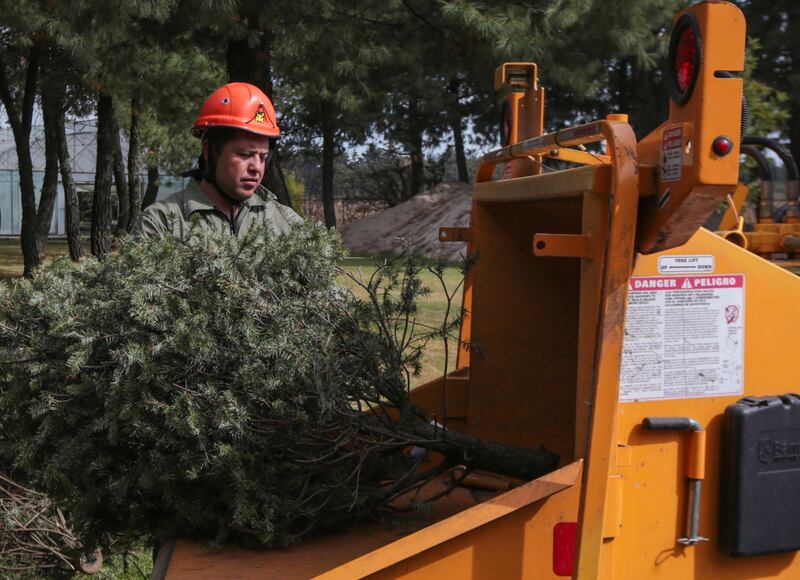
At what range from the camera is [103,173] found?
1969 centimetres

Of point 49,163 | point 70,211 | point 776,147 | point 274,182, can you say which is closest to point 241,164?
point 776,147

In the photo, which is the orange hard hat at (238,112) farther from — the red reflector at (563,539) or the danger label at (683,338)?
the red reflector at (563,539)

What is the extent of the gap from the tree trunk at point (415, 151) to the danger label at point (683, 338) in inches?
1265

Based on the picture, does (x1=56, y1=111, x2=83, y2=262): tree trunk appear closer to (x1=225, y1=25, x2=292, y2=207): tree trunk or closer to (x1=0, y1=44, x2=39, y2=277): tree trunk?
(x1=0, y1=44, x2=39, y2=277): tree trunk

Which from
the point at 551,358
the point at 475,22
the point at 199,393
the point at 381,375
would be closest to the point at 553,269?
the point at 551,358

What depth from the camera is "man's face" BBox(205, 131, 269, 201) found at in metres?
4.10

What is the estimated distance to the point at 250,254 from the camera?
Answer: 125 inches

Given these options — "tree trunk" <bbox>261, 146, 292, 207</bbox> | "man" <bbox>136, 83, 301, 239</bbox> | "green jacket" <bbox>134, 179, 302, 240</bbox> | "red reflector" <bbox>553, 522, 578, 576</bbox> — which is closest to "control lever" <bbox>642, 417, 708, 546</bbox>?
"red reflector" <bbox>553, 522, 578, 576</bbox>

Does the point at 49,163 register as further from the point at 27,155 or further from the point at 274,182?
the point at 274,182

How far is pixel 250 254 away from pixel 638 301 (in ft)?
4.08

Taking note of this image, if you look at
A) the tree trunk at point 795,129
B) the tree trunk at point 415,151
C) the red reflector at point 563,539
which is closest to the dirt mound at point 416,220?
the tree trunk at point 415,151

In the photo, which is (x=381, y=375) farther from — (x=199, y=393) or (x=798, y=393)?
(x=798, y=393)

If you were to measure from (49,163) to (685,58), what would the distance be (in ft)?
66.2

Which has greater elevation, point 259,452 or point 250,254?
point 250,254
